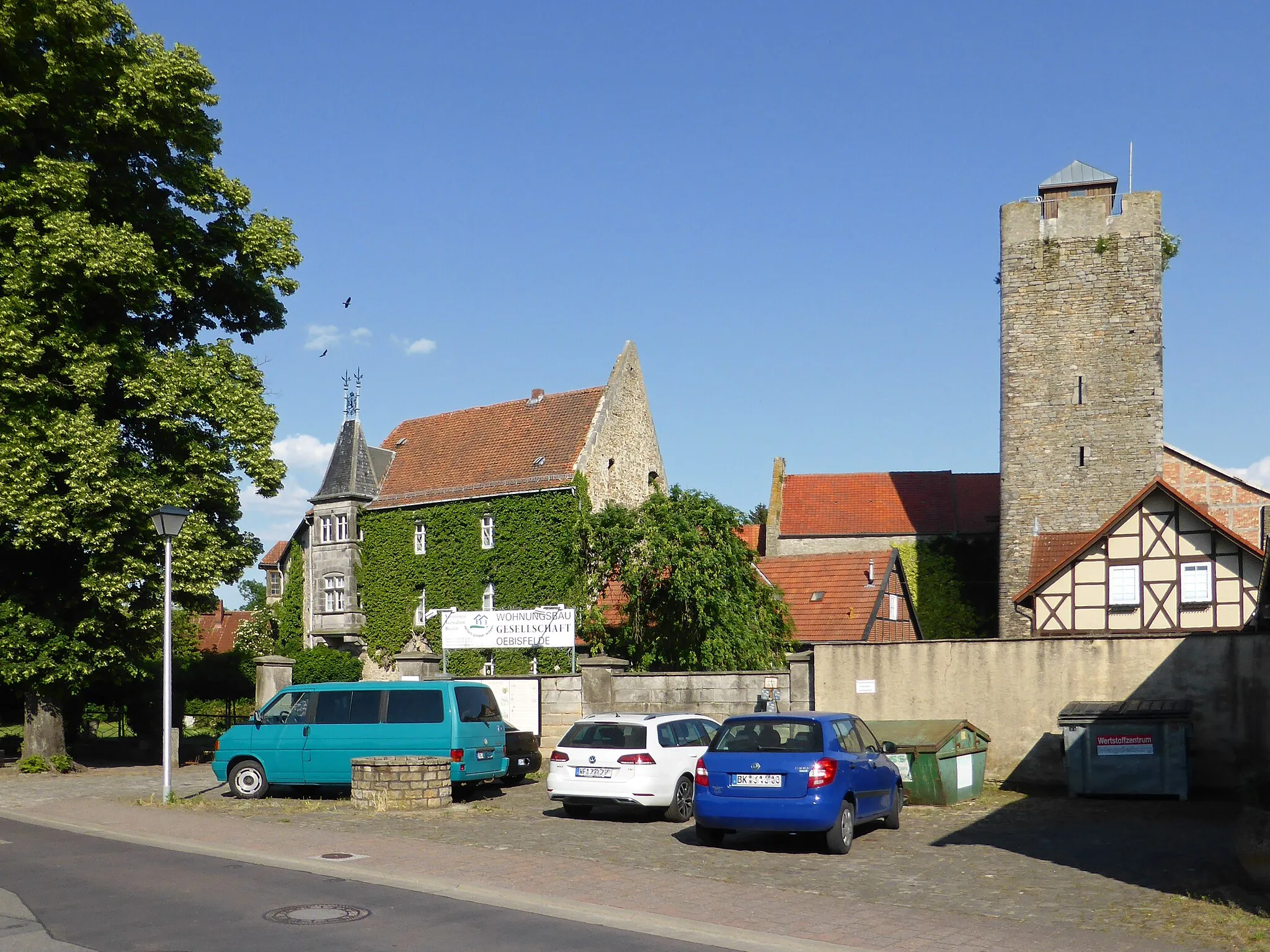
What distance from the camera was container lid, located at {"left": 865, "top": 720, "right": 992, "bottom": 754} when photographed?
16172mm

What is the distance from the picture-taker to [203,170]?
82.7 feet

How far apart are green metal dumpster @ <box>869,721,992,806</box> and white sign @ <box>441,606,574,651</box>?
32.3 feet

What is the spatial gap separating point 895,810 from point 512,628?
13.7 meters

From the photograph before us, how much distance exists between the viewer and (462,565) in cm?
4250

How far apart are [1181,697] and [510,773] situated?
10434mm

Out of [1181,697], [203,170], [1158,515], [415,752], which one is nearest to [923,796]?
[1181,697]

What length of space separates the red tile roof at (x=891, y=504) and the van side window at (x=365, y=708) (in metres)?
35.4

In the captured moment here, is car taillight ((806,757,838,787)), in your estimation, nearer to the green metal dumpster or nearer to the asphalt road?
the asphalt road

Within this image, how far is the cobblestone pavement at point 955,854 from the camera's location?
911 cm

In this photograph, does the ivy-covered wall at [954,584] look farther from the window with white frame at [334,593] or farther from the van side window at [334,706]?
the van side window at [334,706]

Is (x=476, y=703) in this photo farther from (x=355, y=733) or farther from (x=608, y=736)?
(x=608, y=736)

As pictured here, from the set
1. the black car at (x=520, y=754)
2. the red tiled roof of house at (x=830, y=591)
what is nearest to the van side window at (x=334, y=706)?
the black car at (x=520, y=754)

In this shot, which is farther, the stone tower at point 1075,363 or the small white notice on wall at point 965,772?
the stone tower at point 1075,363

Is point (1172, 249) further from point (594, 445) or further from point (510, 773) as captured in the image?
point (510, 773)
